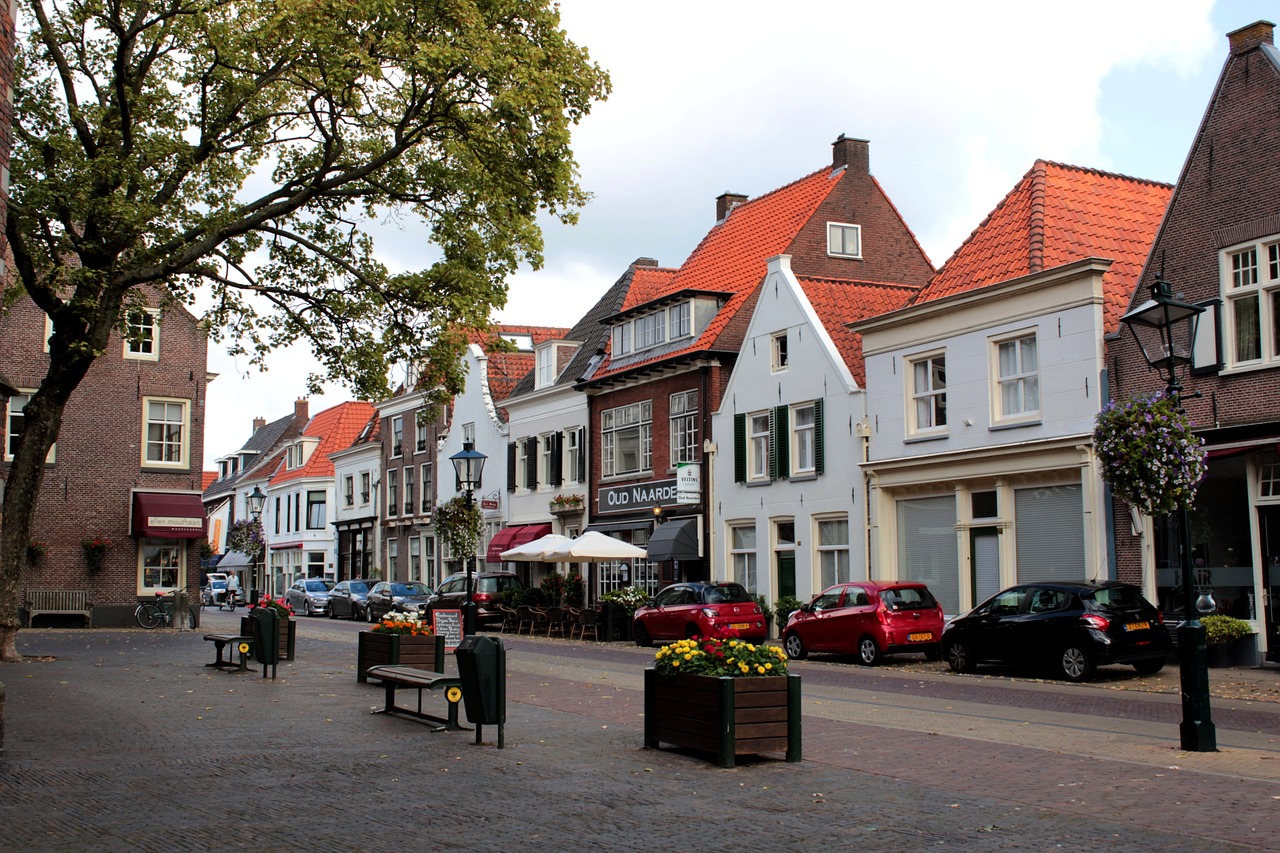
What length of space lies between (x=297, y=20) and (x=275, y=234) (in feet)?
14.2

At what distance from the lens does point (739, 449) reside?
3228 centimetres

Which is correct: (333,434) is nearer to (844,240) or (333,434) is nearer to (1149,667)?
(844,240)

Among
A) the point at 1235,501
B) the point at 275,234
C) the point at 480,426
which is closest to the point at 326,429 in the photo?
the point at 480,426

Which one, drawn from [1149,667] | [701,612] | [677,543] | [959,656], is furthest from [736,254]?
[1149,667]

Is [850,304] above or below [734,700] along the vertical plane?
above

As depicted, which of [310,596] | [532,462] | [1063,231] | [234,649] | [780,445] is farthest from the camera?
[310,596]

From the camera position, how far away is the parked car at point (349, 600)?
47.4 metres

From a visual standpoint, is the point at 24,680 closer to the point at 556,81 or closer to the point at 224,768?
the point at 224,768

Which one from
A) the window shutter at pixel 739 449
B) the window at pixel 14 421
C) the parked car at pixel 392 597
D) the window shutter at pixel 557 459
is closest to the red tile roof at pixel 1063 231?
the window shutter at pixel 739 449

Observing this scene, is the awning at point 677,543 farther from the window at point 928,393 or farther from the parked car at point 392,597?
the parked car at point 392,597

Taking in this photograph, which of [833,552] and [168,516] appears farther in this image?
[168,516]

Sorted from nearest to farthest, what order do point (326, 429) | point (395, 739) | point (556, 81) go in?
point (395, 739) < point (556, 81) < point (326, 429)

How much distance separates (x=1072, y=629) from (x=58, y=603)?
28395 mm

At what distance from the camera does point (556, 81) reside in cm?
2131
